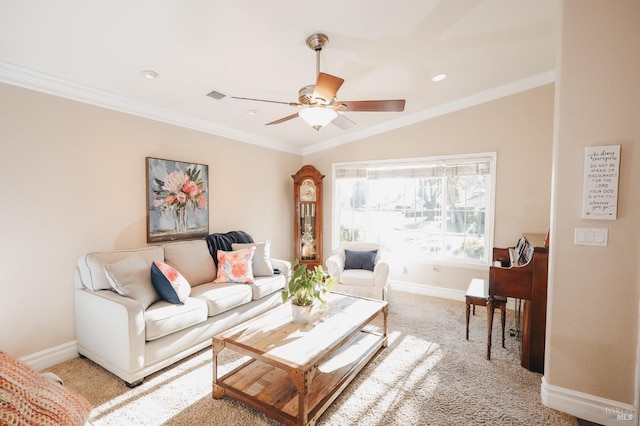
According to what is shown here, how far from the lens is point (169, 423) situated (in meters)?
1.88

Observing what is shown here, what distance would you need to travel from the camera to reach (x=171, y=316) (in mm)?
2408

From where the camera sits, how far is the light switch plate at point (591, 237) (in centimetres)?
190

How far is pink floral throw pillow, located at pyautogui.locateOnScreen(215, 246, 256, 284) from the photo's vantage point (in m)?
3.31

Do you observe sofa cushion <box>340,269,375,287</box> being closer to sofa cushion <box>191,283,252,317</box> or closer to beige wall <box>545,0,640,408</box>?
sofa cushion <box>191,283,252,317</box>

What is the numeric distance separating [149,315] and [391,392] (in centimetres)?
197

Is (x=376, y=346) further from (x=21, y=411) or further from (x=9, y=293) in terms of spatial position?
(x=9, y=293)

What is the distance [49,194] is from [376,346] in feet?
10.5

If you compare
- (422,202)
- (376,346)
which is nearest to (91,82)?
(376,346)

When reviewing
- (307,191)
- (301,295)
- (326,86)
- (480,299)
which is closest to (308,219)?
(307,191)

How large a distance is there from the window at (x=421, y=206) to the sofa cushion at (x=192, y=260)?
2469 millimetres

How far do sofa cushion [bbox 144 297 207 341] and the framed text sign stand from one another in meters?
3.07

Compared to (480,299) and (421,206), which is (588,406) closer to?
(480,299)

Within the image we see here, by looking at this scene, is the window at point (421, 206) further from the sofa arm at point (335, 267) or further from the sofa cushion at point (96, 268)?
the sofa cushion at point (96, 268)

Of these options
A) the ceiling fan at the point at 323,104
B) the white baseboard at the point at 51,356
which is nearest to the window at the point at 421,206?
the ceiling fan at the point at 323,104
